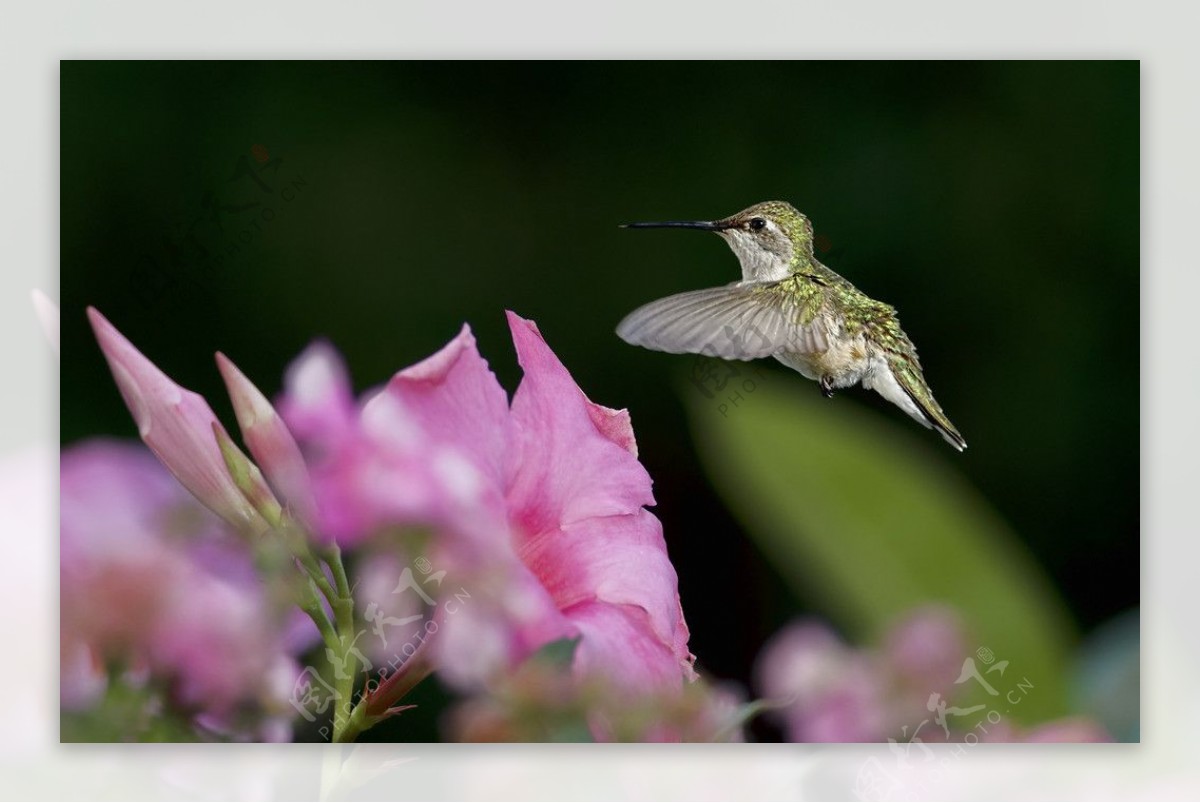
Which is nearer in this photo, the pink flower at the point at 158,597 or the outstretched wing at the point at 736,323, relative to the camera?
the pink flower at the point at 158,597

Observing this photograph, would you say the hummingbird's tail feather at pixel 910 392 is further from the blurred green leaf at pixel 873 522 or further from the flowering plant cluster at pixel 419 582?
the flowering plant cluster at pixel 419 582

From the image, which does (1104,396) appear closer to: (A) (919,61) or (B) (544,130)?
(A) (919,61)

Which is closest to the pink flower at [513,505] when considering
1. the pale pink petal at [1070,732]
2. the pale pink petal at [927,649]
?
the pale pink petal at [927,649]

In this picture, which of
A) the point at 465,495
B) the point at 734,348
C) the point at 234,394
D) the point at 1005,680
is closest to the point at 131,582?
the point at 234,394

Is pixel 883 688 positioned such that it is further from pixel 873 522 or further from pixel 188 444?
pixel 188 444

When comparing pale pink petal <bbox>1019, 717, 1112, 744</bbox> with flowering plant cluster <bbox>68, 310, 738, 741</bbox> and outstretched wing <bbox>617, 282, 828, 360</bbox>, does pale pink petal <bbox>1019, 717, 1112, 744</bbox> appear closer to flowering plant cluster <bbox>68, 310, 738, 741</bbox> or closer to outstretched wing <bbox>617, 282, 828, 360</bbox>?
flowering plant cluster <bbox>68, 310, 738, 741</bbox>

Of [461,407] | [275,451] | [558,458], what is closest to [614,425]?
[558,458]

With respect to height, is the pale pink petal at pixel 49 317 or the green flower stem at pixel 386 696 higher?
the pale pink petal at pixel 49 317
